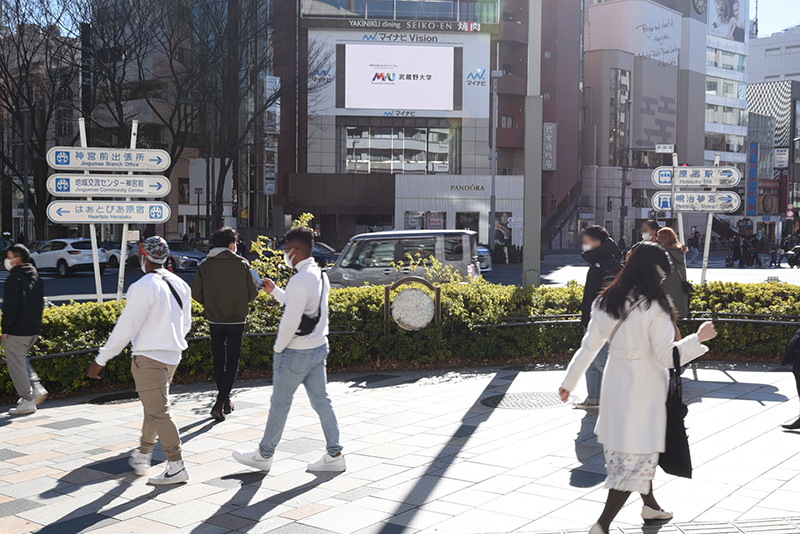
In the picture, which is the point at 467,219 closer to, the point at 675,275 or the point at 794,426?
the point at 675,275

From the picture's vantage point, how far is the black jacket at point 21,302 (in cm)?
788

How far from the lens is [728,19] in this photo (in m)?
89.5

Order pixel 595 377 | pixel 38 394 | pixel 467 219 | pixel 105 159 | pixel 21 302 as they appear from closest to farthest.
A: pixel 595 377
pixel 21 302
pixel 38 394
pixel 105 159
pixel 467 219

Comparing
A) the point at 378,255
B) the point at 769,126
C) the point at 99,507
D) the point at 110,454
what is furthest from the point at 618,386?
the point at 769,126

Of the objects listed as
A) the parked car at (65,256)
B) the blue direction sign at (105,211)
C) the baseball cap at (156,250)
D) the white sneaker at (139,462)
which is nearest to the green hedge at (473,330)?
the blue direction sign at (105,211)

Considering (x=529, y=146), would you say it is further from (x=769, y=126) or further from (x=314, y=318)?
(x=769, y=126)

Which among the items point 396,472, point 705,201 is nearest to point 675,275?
point 396,472

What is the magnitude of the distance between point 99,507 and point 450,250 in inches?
466

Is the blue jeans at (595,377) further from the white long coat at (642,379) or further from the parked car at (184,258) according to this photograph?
the parked car at (184,258)

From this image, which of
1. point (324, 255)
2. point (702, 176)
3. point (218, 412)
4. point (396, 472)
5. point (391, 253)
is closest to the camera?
point (396, 472)

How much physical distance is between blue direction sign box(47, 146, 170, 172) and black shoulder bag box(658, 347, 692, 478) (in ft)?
23.9

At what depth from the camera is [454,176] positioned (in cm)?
5431

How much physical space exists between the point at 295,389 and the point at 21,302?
3.65m

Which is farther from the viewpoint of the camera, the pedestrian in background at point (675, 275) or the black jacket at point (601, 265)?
the pedestrian in background at point (675, 275)
